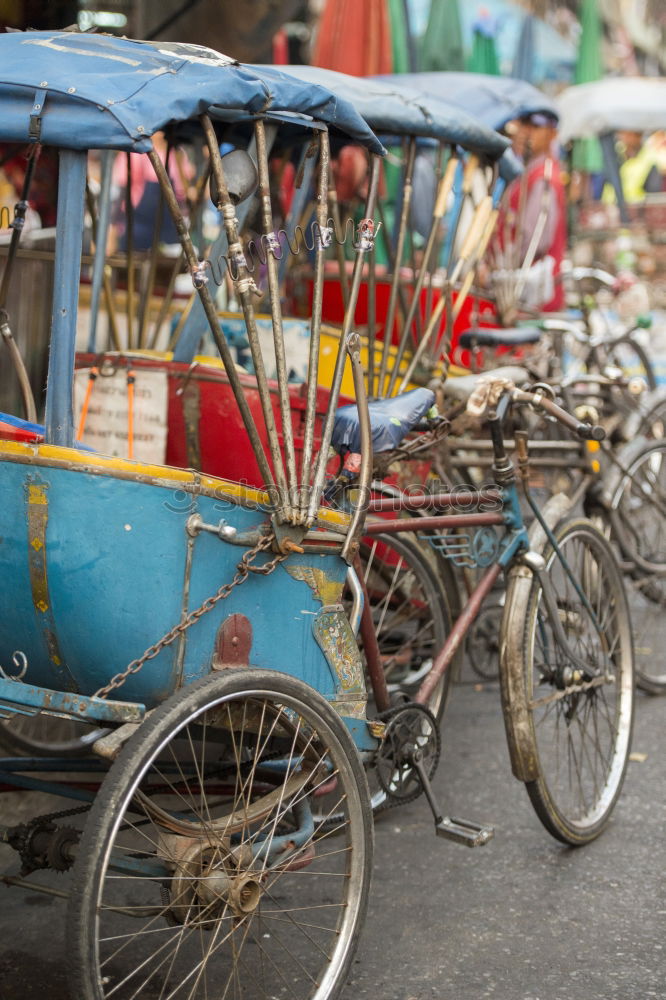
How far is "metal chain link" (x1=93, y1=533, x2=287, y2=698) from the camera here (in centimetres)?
227

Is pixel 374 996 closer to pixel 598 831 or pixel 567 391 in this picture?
pixel 598 831

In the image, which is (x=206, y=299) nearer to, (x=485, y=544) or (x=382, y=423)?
(x=382, y=423)

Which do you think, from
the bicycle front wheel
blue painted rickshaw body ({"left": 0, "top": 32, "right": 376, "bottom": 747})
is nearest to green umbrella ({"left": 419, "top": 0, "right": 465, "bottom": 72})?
the bicycle front wheel

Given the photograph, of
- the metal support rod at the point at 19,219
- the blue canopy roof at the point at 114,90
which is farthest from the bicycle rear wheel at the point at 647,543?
the blue canopy roof at the point at 114,90

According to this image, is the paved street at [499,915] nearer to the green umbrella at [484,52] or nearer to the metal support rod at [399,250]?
the metal support rod at [399,250]

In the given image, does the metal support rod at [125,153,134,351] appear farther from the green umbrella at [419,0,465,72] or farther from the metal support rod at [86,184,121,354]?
the green umbrella at [419,0,465,72]

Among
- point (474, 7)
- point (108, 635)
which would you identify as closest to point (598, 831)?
point (108, 635)

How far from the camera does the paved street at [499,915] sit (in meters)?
2.77

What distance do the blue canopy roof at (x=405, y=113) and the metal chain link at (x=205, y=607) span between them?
Answer: 194 centimetres

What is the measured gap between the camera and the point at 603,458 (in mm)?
4855

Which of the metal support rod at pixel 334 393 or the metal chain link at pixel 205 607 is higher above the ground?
the metal support rod at pixel 334 393

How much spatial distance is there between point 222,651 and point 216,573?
0.57 feet

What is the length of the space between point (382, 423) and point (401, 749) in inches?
34.7

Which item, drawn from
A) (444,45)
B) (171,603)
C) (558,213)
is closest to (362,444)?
(171,603)
